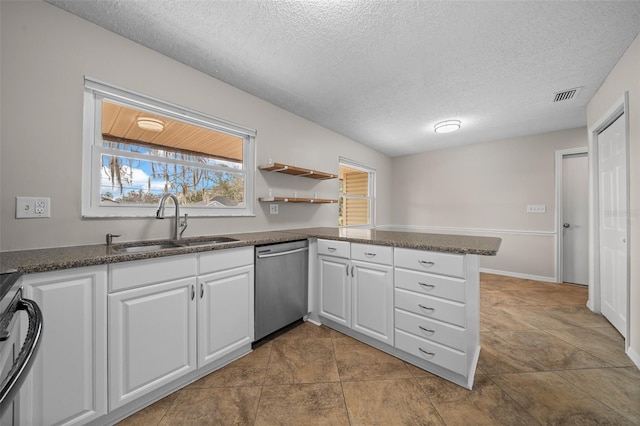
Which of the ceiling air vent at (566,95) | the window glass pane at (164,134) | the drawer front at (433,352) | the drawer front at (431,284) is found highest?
the ceiling air vent at (566,95)

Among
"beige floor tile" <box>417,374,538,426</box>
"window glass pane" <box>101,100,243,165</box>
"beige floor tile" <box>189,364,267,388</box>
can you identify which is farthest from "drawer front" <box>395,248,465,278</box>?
"window glass pane" <box>101,100,243,165</box>

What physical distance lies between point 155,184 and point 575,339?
3832 mm

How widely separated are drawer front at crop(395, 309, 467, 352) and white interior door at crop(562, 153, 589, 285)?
3602 millimetres

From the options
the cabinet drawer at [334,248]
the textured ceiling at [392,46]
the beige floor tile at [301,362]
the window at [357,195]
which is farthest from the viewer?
the window at [357,195]

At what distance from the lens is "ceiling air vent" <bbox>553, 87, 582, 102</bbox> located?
2.54 m

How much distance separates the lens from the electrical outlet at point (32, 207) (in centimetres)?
142

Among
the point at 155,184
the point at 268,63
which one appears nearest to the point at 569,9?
the point at 268,63

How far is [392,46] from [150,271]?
2.28 m

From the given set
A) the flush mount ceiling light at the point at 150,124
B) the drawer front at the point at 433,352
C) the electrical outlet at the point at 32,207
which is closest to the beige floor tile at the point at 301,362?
the drawer front at the point at 433,352

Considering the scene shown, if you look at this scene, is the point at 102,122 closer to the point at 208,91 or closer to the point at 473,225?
the point at 208,91

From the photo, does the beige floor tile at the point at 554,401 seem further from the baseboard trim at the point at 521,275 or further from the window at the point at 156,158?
the baseboard trim at the point at 521,275

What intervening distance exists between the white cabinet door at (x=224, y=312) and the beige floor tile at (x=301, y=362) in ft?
0.94

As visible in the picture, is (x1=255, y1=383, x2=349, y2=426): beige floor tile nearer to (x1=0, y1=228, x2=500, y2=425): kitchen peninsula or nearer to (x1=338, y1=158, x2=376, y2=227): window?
(x1=0, y1=228, x2=500, y2=425): kitchen peninsula

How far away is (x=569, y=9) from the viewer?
1571 mm
